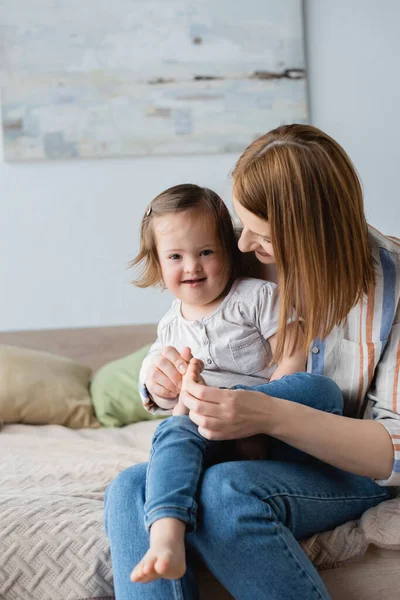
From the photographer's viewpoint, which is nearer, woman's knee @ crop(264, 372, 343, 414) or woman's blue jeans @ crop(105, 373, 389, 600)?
woman's blue jeans @ crop(105, 373, 389, 600)

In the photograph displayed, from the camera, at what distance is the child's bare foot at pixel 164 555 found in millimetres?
1053

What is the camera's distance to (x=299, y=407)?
124cm

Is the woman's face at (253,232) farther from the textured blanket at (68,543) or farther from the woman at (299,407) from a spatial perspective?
the textured blanket at (68,543)

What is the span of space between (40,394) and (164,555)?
1647 millimetres

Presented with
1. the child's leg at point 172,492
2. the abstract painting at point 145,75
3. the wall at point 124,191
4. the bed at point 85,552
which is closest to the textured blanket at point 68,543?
the bed at point 85,552

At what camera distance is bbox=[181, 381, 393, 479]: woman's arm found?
1201 millimetres

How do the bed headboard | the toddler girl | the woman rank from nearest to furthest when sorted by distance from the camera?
the woman → the toddler girl → the bed headboard

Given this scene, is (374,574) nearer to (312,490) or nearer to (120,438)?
(312,490)

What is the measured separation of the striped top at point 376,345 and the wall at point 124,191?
→ 5.95ft

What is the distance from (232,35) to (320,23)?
1.18 feet

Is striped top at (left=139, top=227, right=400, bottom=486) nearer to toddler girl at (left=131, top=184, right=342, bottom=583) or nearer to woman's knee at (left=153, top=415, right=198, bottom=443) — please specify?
toddler girl at (left=131, top=184, right=342, bottom=583)

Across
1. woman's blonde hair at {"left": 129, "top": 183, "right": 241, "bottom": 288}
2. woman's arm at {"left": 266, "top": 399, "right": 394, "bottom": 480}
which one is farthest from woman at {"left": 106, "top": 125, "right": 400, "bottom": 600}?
woman's blonde hair at {"left": 129, "top": 183, "right": 241, "bottom": 288}

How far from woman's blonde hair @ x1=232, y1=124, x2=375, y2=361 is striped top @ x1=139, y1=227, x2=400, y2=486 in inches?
1.2

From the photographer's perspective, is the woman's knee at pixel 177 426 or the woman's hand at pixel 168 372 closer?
the woman's knee at pixel 177 426
